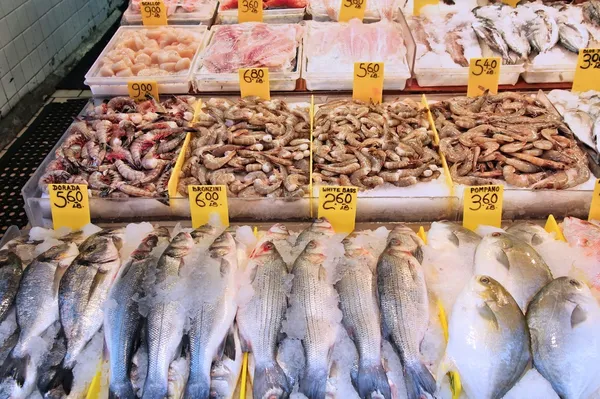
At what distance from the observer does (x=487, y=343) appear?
1.87m

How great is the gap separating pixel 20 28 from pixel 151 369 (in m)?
4.04

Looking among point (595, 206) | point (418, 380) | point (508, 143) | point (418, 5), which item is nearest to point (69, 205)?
point (418, 380)

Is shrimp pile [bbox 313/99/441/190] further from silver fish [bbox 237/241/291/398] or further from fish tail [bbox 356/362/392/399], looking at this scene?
fish tail [bbox 356/362/392/399]

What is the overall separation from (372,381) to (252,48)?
288cm

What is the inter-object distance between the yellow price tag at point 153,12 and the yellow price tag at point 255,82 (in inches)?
54.7

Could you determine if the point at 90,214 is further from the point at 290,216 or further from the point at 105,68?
the point at 105,68

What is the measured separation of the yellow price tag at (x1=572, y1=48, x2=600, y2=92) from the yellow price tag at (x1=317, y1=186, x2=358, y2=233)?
2.11m

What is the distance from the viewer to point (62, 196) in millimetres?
2605

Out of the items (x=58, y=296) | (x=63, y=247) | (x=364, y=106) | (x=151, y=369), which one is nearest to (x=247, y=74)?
(x=364, y=106)

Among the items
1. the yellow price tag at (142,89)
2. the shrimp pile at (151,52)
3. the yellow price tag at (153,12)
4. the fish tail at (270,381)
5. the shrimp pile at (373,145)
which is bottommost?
the fish tail at (270,381)

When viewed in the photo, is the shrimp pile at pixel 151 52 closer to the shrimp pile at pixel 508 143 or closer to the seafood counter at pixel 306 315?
the seafood counter at pixel 306 315

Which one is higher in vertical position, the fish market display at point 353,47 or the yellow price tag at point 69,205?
the fish market display at point 353,47

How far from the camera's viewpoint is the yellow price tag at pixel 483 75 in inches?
137

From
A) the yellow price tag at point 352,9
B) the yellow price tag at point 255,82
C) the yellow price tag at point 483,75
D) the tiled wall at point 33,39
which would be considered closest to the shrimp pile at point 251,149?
the yellow price tag at point 255,82
